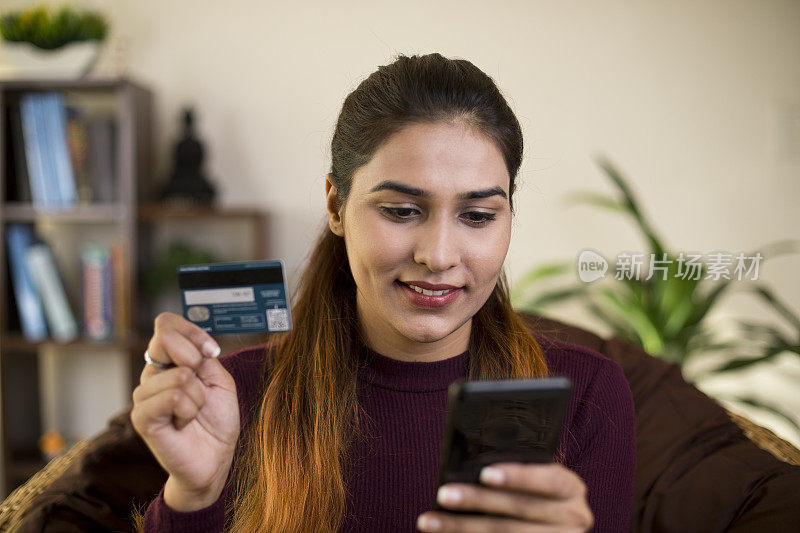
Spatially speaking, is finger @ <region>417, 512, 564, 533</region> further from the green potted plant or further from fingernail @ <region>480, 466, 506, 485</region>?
the green potted plant

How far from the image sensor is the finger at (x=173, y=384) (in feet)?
2.71

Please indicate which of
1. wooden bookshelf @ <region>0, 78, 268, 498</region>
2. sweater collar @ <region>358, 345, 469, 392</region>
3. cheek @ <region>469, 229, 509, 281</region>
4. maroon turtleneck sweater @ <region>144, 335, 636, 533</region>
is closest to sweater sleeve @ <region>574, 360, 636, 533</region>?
maroon turtleneck sweater @ <region>144, 335, 636, 533</region>

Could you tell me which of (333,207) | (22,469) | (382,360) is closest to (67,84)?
(22,469)

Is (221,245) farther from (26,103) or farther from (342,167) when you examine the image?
(342,167)

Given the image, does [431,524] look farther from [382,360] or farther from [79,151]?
[79,151]

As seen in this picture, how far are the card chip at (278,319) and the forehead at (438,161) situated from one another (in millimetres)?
246

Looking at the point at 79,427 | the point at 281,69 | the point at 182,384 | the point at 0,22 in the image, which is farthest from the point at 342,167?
the point at 79,427

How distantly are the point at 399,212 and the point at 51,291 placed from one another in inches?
76.5

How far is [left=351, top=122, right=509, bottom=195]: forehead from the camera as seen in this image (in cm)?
95

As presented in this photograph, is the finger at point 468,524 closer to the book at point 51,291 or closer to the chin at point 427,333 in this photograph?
the chin at point 427,333

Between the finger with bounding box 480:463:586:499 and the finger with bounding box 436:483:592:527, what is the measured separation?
1cm

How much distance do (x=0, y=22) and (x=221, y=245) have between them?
103 centimetres

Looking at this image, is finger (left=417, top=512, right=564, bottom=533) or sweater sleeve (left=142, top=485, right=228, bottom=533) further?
sweater sleeve (left=142, top=485, right=228, bottom=533)

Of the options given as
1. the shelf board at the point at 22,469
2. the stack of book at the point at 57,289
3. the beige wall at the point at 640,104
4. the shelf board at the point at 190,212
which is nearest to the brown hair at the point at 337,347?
the beige wall at the point at 640,104
